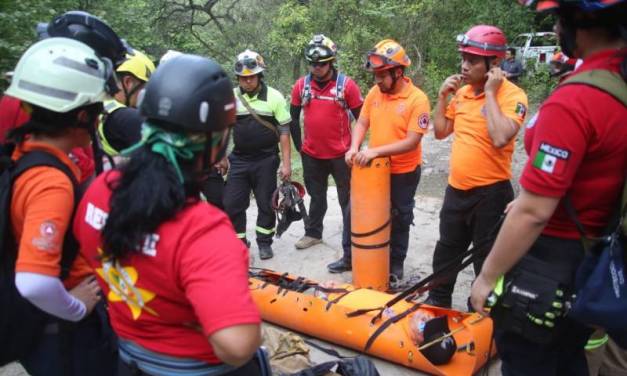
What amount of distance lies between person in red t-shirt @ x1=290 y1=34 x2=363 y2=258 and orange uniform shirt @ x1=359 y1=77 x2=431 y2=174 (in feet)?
1.98

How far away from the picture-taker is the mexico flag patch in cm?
170

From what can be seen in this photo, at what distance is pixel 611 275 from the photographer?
1746mm

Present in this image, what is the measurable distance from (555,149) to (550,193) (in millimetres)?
156

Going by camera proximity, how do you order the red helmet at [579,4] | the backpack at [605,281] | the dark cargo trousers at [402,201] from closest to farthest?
the red helmet at [579,4]
the backpack at [605,281]
the dark cargo trousers at [402,201]

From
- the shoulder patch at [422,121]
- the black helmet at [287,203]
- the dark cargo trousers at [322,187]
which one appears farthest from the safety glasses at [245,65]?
the shoulder patch at [422,121]

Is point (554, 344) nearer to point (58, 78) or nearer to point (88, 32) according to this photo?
point (58, 78)

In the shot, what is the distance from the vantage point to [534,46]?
15.8 meters

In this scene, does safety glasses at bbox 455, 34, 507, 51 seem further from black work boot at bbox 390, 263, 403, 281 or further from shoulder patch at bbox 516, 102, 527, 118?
black work boot at bbox 390, 263, 403, 281

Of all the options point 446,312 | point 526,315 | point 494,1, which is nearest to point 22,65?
point 526,315

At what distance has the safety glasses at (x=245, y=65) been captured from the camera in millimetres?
5004

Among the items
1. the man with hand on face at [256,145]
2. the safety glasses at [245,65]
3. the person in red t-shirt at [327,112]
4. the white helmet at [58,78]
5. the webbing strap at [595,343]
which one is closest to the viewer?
the white helmet at [58,78]

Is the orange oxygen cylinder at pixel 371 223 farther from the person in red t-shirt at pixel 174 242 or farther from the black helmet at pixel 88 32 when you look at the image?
the person in red t-shirt at pixel 174 242

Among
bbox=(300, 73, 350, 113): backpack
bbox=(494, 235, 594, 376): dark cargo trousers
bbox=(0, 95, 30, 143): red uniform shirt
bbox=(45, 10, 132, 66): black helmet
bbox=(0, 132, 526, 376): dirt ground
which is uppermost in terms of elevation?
bbox=(45, 10, 132, 66): black helmet

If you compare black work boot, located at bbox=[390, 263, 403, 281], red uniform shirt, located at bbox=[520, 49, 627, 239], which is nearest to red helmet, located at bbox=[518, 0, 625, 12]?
red uniform shirt, located at bbox=[520, 49, 627, 239]
